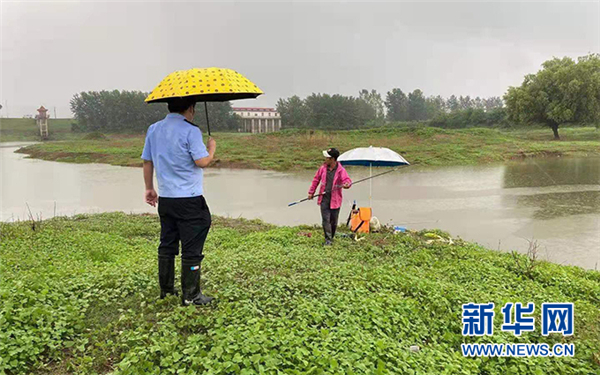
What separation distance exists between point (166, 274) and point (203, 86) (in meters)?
1.78

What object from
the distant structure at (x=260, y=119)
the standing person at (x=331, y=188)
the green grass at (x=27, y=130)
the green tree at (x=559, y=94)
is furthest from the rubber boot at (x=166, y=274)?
the distant structure at (x=260, y=119)

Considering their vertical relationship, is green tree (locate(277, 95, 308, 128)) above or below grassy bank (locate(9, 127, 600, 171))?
above

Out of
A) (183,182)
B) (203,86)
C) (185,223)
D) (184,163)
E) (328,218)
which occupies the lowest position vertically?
(328,218)

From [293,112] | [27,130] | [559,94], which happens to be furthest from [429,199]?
[27,130]

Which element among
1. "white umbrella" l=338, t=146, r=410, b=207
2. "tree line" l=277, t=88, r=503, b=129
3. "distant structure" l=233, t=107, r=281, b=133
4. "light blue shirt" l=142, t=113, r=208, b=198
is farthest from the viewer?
"distant structure" l=233, t=107, r=281, b=133

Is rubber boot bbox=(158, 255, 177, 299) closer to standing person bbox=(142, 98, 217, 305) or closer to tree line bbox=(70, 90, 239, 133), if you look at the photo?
standing person bbox=(142, 98, 217, 305)

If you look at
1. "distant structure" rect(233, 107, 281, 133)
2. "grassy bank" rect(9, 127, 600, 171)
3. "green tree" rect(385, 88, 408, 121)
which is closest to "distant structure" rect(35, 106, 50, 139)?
"grassy bank" rect(9, 127, 600, 171)

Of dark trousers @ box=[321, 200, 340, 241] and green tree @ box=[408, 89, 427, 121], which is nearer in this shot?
dark trousers @ box=[321, 200, 340, 241]

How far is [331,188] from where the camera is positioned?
7.32 m

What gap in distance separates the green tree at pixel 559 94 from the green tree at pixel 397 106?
44.9 meters

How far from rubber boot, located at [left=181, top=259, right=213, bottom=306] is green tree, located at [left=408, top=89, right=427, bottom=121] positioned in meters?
87.7

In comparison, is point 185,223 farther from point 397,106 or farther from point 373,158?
point 397,106

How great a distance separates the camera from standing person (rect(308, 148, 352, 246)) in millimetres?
7301

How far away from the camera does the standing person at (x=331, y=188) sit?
7.30 m
